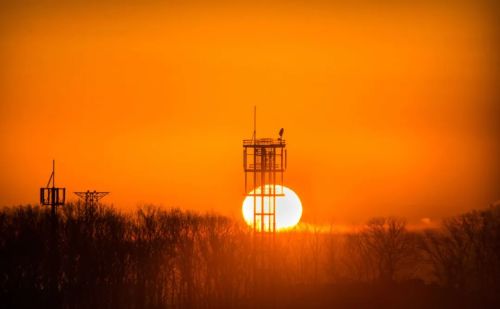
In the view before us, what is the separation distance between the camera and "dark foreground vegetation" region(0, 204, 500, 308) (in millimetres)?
86375

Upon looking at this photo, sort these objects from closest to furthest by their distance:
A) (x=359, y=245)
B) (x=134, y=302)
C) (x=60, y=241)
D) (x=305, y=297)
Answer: (x=60, y=241), (x=134, y=302), (x=305, y=297), (x=359, y=245)

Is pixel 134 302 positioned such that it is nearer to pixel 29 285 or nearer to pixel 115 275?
pixel 115 275

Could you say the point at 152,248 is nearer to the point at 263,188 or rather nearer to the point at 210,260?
the point at 210,260

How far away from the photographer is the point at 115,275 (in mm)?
93562

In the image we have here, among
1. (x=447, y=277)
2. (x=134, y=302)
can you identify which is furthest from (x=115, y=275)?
(x=447, y=277)

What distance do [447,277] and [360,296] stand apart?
16.6 meters

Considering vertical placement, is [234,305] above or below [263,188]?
below

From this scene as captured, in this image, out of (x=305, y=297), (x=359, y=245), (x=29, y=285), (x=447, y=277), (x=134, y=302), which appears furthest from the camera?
(x=359, y=245)

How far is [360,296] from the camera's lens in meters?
99.9

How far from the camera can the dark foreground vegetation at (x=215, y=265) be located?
3401 inches

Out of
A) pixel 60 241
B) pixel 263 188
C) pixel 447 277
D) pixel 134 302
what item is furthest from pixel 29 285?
pixel 447 277

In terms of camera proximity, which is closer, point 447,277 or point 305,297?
point 305,297

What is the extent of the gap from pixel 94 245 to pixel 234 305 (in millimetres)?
14963

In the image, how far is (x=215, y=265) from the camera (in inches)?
4087
